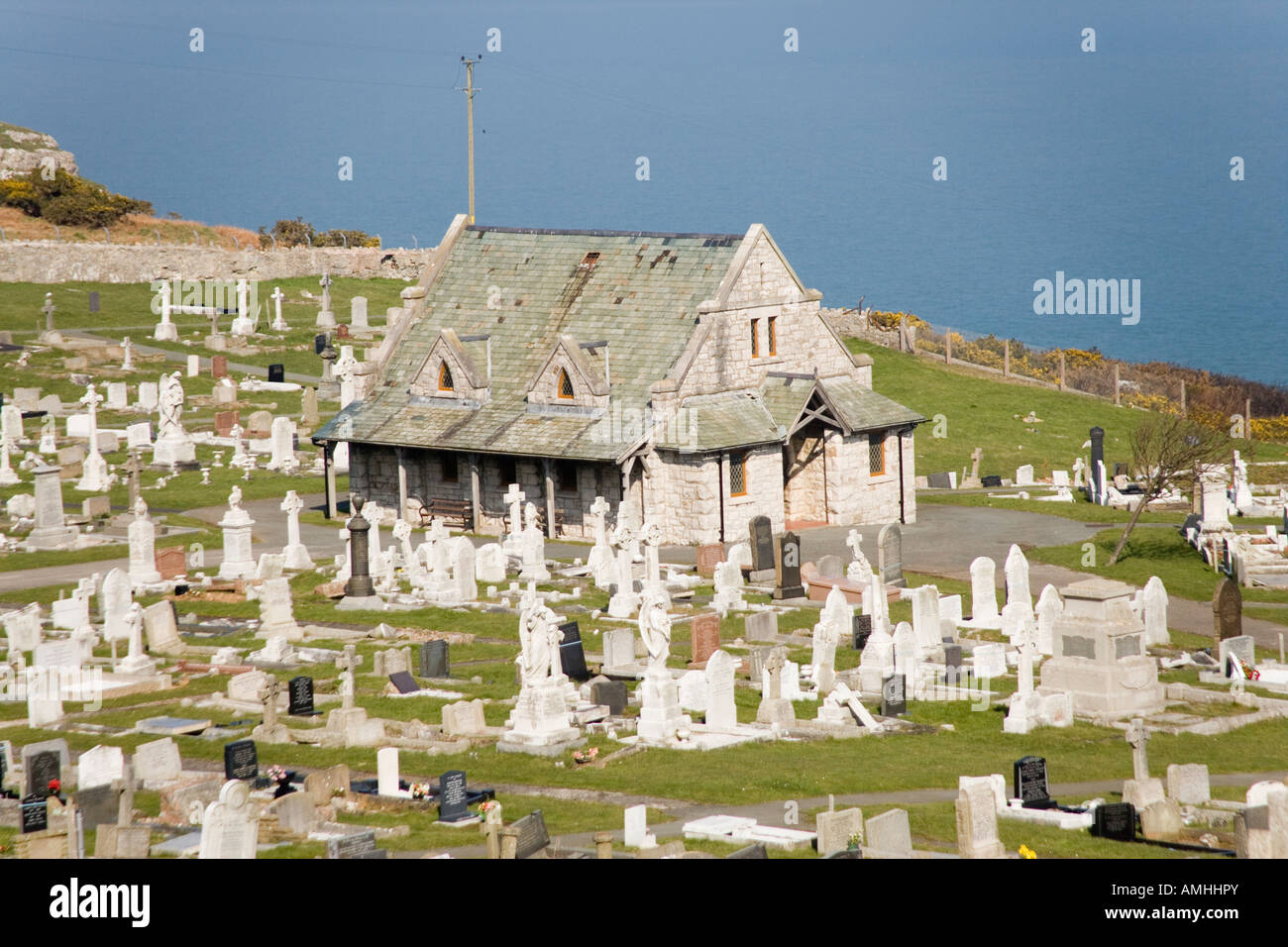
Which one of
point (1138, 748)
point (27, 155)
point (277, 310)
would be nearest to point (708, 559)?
point (1138, 748)

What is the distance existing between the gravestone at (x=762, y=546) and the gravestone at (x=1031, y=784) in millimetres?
17864

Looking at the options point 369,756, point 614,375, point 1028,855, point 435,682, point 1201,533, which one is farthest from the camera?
point 614,375

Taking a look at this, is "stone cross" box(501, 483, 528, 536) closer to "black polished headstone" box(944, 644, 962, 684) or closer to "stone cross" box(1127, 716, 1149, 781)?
"black polished headstone" box(944, 644, 962, 684)

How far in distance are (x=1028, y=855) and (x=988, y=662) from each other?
11.5m

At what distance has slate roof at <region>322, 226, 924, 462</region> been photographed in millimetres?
49062

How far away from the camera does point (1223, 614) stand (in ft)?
115

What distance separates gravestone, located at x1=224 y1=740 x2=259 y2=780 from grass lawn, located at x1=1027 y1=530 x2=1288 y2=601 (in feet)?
72.5

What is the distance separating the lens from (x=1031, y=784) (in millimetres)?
24781

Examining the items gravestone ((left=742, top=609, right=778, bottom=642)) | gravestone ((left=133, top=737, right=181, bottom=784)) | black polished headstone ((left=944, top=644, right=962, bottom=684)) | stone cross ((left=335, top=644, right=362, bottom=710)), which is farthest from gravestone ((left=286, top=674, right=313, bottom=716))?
black polished headstone ((left=944, top=644, right=962, bottom=684))

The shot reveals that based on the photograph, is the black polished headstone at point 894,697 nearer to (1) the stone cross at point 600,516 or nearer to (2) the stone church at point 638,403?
(1) the stone cross at point 600,516

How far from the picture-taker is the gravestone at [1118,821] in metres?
23.4

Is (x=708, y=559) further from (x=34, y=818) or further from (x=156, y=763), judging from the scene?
(x=34, y=818)

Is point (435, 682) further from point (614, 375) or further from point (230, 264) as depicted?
point (230, 264)
